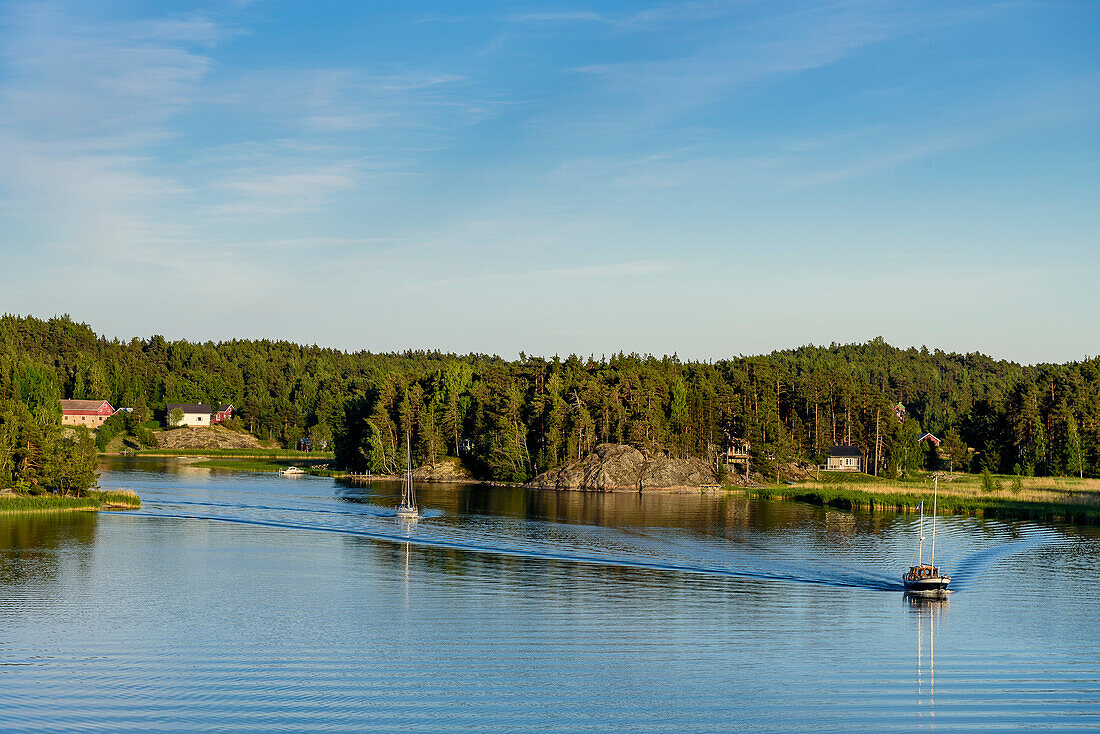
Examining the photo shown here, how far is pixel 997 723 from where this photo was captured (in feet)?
94.2

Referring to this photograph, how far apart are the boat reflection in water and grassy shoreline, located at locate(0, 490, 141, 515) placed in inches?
2711

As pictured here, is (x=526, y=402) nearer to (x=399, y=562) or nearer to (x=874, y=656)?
(x=399, y=562)

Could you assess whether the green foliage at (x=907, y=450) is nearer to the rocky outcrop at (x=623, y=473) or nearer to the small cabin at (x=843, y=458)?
the small cabin at (x=843, y=458)

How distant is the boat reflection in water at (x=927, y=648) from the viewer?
102 ft

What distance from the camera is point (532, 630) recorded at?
40.0 m

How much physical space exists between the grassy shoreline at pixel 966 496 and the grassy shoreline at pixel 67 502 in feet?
240

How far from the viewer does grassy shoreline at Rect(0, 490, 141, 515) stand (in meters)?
78.1

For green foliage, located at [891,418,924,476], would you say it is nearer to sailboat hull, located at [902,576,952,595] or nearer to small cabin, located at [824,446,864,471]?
small cabin, located at [824,446,864,471]


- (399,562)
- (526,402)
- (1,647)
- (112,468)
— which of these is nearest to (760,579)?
(399,562)

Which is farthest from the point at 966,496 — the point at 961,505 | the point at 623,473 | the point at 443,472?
the point at 443,472

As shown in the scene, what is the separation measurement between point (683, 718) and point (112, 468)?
140452mm

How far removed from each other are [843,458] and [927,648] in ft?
384

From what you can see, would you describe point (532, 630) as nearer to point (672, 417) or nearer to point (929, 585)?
point (929, 585)

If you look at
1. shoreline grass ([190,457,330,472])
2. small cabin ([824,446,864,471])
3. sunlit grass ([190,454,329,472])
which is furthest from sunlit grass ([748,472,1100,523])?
sunlit grass ([190,454,329,472])
